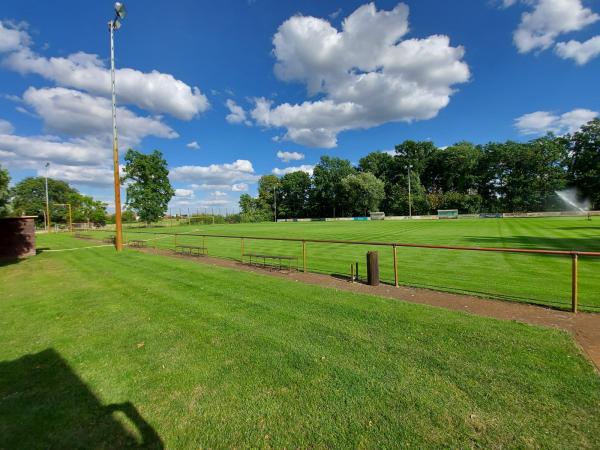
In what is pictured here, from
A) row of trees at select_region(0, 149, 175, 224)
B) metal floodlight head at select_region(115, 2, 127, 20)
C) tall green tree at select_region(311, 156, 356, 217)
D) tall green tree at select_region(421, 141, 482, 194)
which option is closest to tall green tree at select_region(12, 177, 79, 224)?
row of trees at select_region(0, 149, 175, 224)

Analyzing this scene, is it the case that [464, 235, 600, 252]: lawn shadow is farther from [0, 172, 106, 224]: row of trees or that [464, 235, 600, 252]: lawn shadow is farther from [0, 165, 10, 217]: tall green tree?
[0, 172, 106, 224]: row of trees

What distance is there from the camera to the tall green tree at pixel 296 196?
96.5 m

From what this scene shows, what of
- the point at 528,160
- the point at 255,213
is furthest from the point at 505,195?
the point at 255,213

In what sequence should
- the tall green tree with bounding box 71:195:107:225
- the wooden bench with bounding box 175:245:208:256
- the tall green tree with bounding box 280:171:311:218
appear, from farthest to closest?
the tall green tree with bounding box 280:171:311:218, the tall green tree with bounding box 71:195:107:225, the wooden bench with bounding box 175:245:208:256

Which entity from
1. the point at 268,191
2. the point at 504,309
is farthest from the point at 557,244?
the point at 268,191

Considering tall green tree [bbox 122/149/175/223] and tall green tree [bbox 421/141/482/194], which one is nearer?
tall green tree [bbox 122/149/175/223]

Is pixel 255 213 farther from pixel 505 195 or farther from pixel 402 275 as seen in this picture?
pixel 402 275

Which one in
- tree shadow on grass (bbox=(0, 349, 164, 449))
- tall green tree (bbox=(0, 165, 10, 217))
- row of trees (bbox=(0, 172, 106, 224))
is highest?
row of trees (bbox=(0, 172, 106, 224))

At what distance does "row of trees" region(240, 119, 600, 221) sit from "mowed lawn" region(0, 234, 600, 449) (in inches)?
2968

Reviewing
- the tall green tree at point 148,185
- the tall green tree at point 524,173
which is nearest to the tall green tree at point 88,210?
the tall green tree at point 148,185

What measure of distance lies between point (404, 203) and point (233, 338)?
7710 centimetres

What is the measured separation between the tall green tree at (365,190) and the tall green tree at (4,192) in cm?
7256

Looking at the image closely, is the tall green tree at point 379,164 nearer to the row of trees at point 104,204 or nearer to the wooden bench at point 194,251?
the row of trees at point 104,204

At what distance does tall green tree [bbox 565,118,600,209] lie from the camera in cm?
6272
